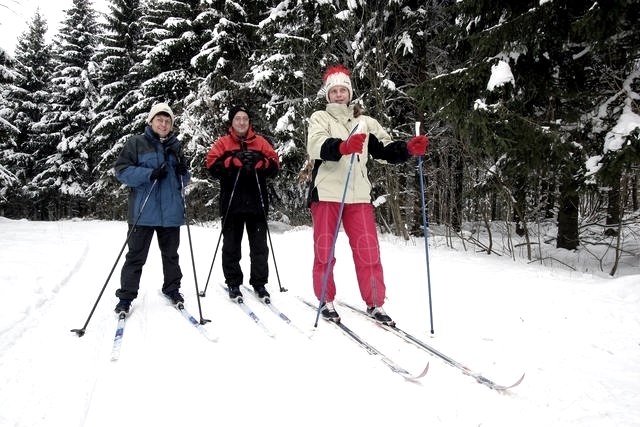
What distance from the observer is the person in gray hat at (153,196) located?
156 inches

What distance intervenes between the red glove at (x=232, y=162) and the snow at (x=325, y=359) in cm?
148

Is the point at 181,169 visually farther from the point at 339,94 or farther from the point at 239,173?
the point at 339,94

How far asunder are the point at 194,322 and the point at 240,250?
1.15 m

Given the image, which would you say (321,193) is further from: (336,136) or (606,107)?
(606,107)

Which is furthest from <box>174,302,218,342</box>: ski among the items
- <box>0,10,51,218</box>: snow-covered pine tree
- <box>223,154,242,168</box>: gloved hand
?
<box>0,10,51,218</box>: snow-covered pine tree

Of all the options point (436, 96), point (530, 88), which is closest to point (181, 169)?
point (436, 96)

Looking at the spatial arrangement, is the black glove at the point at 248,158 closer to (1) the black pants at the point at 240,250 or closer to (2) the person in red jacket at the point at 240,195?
(2) the person in red jacket at the point at 240,195

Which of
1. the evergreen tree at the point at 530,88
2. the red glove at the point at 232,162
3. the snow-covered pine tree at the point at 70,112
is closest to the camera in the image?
the red glove at the point at 232,162

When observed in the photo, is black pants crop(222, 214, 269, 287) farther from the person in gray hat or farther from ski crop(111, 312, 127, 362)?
ski crop(111, 312, 127, 362)

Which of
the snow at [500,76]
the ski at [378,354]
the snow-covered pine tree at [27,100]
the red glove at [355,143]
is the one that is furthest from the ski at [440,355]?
the snow-covered pine tree at [27,100]

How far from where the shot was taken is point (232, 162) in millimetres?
4461

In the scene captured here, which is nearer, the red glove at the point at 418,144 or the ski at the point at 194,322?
the ski at the point at 194,322

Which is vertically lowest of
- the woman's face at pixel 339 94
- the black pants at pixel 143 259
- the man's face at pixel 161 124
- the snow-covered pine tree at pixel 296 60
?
the black pants at pixel 143 259

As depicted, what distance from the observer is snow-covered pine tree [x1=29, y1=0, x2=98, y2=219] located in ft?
75.3
